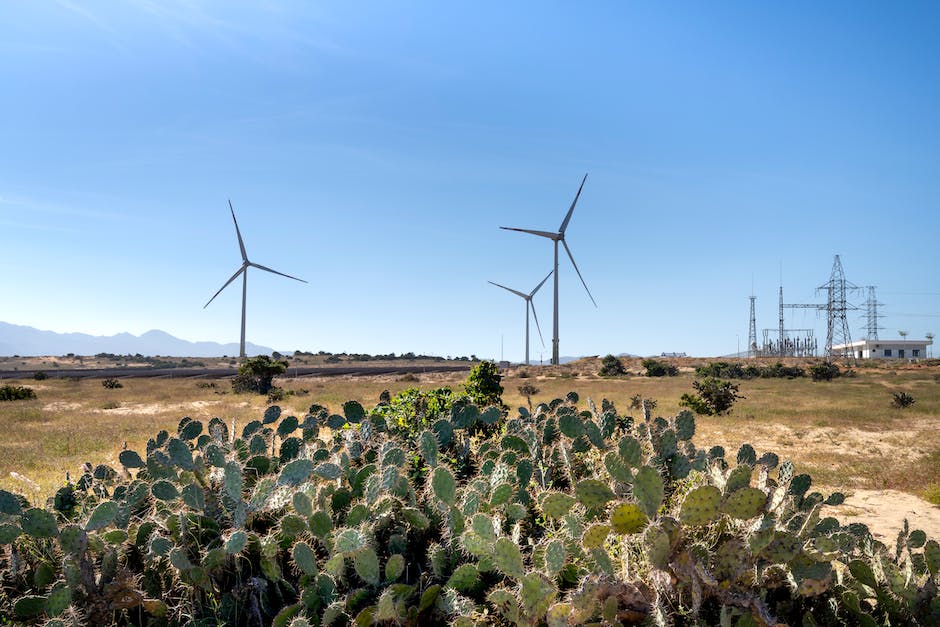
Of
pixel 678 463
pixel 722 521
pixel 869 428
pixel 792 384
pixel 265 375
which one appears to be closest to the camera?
pixel 722 521

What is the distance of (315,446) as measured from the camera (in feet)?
17.7

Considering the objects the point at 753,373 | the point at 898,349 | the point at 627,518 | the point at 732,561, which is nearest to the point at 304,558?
the point at 627,518

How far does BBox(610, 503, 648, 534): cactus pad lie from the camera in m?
2.87

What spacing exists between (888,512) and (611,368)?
4752 cm

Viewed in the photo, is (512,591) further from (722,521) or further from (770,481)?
(770,481)

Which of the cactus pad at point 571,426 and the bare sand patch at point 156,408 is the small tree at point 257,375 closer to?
the bare sand patch at point 156,408

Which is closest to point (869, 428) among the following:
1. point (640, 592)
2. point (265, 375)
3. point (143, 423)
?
point (640, 592)

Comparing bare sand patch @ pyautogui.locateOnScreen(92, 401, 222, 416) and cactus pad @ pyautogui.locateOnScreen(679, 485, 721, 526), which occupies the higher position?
cactus pad @ pyautogui.locateOnScreen(679, 485, 721, 526)

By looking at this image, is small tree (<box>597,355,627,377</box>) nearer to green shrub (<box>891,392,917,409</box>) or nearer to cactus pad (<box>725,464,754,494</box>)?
green shrub (<box>891,392,917,409</box>)

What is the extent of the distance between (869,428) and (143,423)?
26861mm

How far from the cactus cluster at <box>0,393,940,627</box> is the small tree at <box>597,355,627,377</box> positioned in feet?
170

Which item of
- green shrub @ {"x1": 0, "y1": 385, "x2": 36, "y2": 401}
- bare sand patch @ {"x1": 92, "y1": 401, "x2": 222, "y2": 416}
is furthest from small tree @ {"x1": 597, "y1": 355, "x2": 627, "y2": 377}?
green shrub @ {"x1": 0, "y1": 385, "x2": 36, "y2": 401}

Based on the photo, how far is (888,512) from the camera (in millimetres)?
10422

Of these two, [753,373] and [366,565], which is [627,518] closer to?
[366,565]
